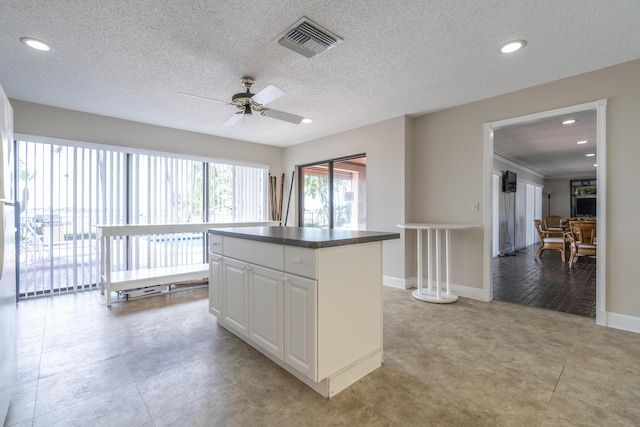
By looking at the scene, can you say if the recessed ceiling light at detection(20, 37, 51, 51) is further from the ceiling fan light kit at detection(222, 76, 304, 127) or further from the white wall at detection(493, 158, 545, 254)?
the white wall at detection(493, 158, 545, 254)

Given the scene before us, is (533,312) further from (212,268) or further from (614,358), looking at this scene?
(212,268)

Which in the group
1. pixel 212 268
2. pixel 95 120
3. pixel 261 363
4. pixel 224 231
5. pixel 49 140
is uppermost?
pixel 95 120

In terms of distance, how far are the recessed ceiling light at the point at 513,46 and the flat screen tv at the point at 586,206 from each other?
10.2 m

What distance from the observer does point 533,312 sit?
318 cm

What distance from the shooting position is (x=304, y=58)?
2.62 m

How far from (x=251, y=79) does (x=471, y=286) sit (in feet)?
11.8

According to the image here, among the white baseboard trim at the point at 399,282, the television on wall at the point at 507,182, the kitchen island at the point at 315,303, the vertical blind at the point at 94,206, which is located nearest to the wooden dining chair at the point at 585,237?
the television on wall at the point at 507,182

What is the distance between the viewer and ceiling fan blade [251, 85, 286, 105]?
96.9 inches

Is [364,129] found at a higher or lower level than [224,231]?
higher

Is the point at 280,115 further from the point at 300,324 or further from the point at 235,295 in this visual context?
the point at 300,324

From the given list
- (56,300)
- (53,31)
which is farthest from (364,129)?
Result: (56,300)

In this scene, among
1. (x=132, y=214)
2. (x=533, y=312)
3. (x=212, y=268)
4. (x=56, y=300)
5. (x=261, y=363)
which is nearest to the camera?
(x=261, y=363)

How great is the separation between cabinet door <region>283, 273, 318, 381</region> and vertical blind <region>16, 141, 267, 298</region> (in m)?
3.58

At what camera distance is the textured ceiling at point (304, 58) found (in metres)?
1.98
